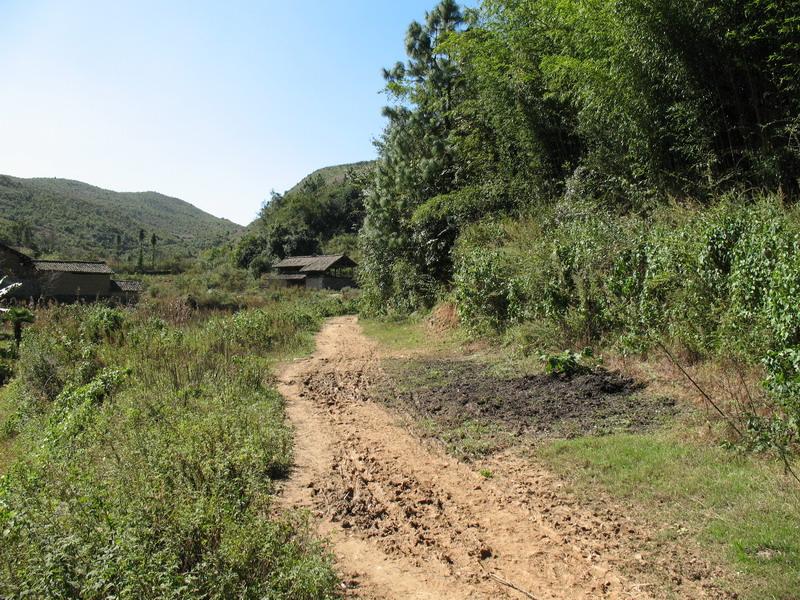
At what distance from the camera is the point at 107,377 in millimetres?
9477

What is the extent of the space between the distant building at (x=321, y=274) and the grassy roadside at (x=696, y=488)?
45.6 metres

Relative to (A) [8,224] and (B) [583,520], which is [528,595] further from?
(A) [8,224]

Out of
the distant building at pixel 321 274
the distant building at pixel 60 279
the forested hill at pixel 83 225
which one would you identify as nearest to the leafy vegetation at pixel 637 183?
the distant building at pixel 60 279

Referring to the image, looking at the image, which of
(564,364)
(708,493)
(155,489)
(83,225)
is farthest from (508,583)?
(83,225)

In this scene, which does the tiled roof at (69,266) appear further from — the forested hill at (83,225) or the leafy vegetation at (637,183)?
the leafy vegetation at (637,183)

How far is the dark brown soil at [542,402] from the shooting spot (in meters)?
6.45

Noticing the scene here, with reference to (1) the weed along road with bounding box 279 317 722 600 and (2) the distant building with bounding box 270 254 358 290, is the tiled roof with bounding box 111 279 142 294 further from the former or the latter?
(1) the weed along road with bounding box 279 317 722 600

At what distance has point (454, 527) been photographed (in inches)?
175

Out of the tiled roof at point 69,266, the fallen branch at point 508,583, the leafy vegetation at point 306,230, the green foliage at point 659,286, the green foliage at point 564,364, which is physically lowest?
the fallen branch at point 508,583

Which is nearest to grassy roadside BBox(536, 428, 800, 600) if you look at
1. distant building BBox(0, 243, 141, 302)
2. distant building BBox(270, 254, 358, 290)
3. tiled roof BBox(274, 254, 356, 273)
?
distant building BBox(0, 243, 141, 302)

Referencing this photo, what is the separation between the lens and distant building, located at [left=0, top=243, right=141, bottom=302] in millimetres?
32125

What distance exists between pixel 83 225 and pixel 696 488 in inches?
3600

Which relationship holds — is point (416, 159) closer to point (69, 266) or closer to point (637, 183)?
point (637, 183)

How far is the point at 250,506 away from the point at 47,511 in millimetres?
1432
